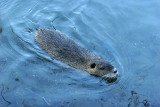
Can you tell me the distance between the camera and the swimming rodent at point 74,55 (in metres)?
7.33

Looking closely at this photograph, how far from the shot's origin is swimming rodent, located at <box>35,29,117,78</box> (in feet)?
24.1

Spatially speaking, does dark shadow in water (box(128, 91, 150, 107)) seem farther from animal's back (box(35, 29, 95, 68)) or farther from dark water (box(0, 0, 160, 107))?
animal's back (box(35, 29, 95, 68))

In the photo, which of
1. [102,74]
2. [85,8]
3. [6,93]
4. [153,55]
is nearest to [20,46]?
[6,93]

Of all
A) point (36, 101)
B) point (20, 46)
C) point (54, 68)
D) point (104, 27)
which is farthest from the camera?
point (104, 27)

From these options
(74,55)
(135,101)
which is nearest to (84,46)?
(74,55)

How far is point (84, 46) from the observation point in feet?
28.2

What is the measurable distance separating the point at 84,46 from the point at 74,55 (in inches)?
41.4

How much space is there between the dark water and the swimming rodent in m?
0.17

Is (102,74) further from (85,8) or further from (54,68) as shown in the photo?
(85,8)

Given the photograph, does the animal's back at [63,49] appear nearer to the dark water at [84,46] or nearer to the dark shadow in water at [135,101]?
the dark water at [84,46]

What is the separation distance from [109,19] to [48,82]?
13.0 feet

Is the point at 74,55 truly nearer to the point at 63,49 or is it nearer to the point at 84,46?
the point at 63,49

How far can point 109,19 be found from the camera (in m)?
10.0

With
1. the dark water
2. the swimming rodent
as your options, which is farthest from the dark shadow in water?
the swimming rodent
